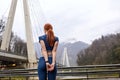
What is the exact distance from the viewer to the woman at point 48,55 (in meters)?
4.93

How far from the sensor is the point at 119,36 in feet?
314

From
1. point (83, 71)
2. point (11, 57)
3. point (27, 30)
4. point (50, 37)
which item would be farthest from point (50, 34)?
point (11, 57)

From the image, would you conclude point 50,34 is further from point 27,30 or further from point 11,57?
point 11,57

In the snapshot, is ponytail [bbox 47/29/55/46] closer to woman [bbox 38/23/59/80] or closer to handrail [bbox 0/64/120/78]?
woman [bbox 38/23/59/80]

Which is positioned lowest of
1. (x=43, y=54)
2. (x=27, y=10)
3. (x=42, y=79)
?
(x=42, y=79)

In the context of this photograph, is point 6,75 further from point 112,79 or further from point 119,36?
point 119,36

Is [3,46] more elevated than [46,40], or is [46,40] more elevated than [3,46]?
[3,46]

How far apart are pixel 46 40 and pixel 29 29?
39.3m

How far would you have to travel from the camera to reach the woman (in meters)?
4.93

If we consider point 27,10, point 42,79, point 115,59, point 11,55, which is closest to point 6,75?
point 42,79

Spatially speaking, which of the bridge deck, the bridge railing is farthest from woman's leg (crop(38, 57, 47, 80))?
the bridge deck

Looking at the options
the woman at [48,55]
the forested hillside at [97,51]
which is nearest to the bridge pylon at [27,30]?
the woman at [48,55]

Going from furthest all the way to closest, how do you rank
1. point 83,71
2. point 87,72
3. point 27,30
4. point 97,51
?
1. point 97,51
2. point 27,30
3. point 83,71
4. point 87,72

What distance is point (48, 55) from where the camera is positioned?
5.05 m
